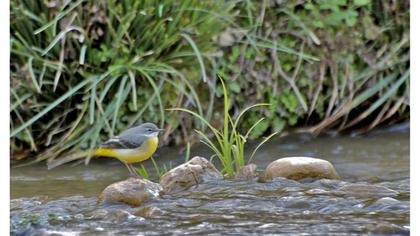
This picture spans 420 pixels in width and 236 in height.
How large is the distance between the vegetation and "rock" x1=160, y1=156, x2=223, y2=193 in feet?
2.37

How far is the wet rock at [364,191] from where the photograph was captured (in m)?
4.47

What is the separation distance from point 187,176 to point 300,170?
24.2 inches

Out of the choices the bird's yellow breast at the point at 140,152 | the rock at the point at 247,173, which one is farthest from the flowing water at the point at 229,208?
the bird's yellow breast at the point at 140,152

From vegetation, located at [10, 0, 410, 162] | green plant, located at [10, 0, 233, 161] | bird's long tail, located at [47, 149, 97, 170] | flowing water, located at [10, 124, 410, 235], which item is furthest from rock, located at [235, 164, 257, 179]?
bird's long tail, located at [47, 149, 97, 170]

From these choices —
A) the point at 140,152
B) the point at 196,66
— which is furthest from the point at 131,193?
the point at 196,66

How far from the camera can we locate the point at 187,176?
479 centimetres

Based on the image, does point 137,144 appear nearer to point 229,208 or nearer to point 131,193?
point 131,193

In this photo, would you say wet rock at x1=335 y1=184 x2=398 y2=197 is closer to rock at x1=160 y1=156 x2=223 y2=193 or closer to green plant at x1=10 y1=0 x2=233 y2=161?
rock at x1=160 y1=156 x2=223 y2=193

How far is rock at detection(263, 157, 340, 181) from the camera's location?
4.80 metres

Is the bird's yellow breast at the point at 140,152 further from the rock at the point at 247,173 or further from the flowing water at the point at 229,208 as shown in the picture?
the rock at the point at 247,173

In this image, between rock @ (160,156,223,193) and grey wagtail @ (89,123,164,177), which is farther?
grey wagtail @ (89,123,164,177)

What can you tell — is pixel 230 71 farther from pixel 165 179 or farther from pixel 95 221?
pixel 95 221

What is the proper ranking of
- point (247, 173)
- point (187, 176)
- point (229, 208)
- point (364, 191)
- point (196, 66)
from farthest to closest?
point (196, 66)
point (247, 173)
point (187, 176)
point (364, 191)
point (229, 208)

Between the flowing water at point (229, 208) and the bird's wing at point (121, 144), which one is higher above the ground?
the bird's wing at point (121, 144)
